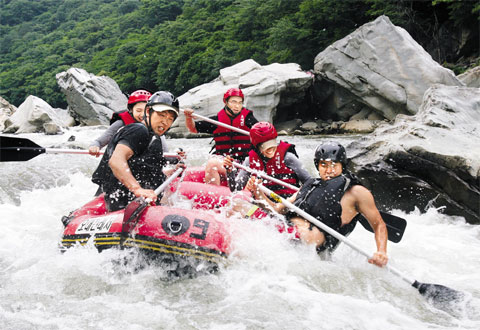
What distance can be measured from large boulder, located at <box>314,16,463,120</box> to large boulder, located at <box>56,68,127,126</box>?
45.6 feet

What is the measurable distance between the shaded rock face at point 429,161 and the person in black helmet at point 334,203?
7.90 ft

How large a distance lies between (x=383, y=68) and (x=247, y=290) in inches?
578

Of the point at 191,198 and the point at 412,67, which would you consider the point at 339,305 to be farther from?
the point at 412,67

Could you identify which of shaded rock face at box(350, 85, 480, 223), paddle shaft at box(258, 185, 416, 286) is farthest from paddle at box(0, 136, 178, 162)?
shaded rock face at box(350, 85, 480, 223)

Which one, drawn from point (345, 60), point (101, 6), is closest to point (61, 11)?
point (101, 6)

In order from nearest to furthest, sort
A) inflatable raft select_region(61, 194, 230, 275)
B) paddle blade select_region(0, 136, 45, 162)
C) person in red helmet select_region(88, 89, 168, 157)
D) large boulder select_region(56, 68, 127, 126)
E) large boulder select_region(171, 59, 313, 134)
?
inflatable raft select_region(61, 194, 230, 275)
paddle blade select_region(0, 136, 45, 162)
person in red helmet select_region(88, 89, 168, 157)
large boulder select_region(171, 59, 313, 134)
large boulder select_region(56, 68, 127, 126)

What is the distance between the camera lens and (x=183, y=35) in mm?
38469

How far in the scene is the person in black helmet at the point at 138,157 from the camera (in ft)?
11.8

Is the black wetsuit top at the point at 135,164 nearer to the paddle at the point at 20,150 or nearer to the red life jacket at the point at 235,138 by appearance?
the paddle at the point at 20,150

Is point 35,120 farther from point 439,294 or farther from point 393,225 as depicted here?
point 439,294

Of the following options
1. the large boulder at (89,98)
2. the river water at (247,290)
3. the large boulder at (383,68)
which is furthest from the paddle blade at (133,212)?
the large boulder at (89,98)

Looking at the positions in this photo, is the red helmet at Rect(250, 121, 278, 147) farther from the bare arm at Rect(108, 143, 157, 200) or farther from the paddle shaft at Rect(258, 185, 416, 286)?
the bare arm at Rect(108, 143, 157, 200)

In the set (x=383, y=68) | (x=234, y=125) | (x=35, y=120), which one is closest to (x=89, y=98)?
(x=35, y=120)

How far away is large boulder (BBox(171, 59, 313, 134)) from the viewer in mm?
17688
